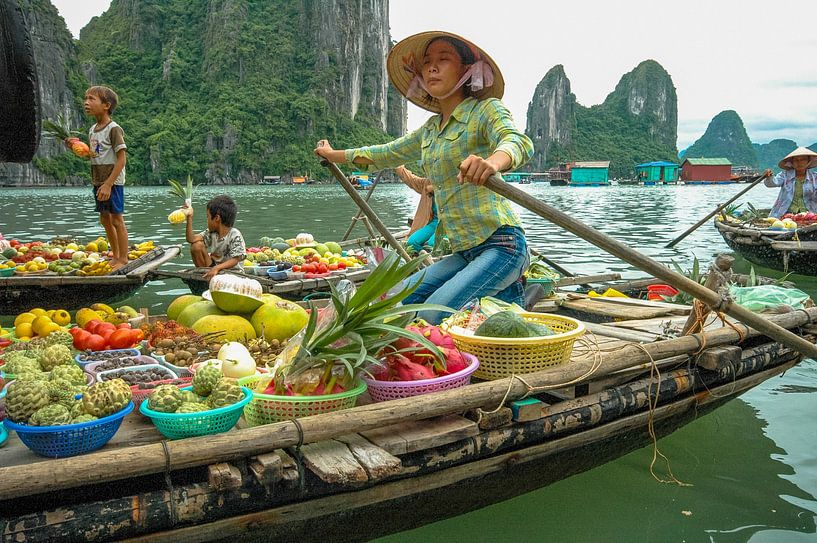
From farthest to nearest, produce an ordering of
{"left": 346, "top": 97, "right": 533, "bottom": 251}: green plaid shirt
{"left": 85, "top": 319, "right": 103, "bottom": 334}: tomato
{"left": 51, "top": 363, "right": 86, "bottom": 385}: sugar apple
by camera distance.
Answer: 1. {"left": 85, "top": 319, "right": 103, "bottom": 334}: tomato
2. {"left": 346, "top": 97, "right": 533, "bottom": 251}: green plaid shirt
3. {"left": 51, "top": 363, "right": 86, "bottom": 385}: sugar apple

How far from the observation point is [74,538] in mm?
1837

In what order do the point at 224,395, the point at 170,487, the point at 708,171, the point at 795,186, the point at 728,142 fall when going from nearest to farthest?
the point at 170,487 → the point at 224,395 → the point at 795,186 → the point at 708,171 → the point at 728,142

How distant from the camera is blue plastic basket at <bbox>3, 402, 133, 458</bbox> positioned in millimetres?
1975

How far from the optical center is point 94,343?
11.2 ft

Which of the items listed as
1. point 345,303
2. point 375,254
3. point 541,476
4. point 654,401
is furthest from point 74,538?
point 375,254

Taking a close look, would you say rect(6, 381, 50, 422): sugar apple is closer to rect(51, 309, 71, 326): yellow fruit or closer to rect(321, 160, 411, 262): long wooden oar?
rect(321, 160, 411, 262): long wooden oar

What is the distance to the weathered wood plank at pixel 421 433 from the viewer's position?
7.47 feet

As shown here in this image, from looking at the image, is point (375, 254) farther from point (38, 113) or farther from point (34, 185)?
point (34, 185)

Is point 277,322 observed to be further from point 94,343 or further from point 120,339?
point 94,343

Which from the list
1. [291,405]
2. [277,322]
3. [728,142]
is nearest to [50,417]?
[291,405]

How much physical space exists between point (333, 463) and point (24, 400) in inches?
39.9

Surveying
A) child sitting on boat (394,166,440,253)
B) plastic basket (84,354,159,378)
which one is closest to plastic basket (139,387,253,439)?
plastic basket (84,354,159,378)

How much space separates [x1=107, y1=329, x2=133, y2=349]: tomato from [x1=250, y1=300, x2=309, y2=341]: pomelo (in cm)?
80

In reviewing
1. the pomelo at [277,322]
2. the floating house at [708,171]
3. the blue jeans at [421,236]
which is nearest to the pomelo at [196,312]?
the pomelo at [277,322]
